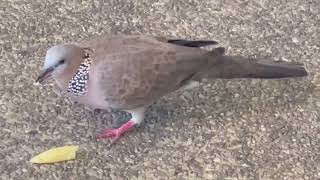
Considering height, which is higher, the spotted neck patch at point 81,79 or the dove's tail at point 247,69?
the dove's tail at point 247,69

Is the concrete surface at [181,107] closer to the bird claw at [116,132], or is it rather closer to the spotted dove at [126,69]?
the bird claw at [116,132]

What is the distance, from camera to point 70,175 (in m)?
3.21

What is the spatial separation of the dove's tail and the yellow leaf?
25.6 inches

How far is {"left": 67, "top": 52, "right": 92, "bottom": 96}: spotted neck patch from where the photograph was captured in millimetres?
3217

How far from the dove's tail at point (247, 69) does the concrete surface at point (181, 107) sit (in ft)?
0.61

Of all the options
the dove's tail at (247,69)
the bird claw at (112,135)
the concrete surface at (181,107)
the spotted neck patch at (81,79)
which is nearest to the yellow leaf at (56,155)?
the concrete surface at (181,107)

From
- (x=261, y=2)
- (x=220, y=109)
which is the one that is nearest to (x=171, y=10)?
(x=261, y=2)

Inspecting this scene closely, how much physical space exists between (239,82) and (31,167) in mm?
1080

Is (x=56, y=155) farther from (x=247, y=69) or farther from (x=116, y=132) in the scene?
(x=247, y=69)

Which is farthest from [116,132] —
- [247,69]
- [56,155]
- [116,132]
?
[247,69]

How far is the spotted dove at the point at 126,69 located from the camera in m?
3.18

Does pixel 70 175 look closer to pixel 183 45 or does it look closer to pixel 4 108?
pixel 4 108

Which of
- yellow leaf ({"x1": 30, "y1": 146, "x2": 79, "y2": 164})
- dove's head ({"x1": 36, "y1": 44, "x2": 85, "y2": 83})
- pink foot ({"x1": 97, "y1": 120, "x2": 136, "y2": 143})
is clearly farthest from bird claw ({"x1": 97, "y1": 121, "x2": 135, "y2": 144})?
dove's head ({"x1": 36, "y1": 44, "x2": 85, "y2": 83})

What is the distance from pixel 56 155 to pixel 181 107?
0.64 meters
